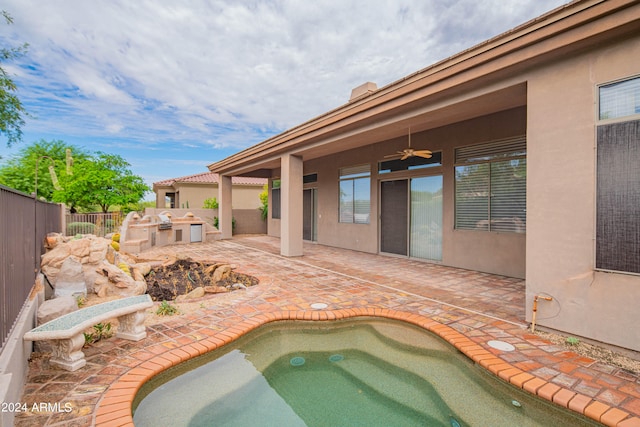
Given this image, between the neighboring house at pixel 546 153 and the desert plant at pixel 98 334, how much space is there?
17.0ft

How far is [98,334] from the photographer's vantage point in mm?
3387

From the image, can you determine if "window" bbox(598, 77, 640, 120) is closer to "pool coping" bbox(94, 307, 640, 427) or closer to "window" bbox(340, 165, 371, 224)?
"pool coping" bbox(94, 307, 640, 427)

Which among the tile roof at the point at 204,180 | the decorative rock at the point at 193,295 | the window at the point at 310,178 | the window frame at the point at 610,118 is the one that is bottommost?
the decorative rock at the point at 193,295

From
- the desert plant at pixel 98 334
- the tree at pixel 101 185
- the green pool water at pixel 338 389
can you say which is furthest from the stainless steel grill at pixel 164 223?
the green pool water at pixel 338 389

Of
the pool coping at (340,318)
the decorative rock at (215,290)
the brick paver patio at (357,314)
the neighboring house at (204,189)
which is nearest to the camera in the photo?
the pool coping at (340,318)

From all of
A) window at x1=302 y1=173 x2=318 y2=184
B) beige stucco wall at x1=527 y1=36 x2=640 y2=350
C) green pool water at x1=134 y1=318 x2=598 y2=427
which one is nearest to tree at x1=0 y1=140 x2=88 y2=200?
window at x1=302 y1=173 x2=318 y2=184

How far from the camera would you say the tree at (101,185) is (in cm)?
1770

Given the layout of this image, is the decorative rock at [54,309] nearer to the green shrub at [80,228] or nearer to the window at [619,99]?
the window at [619,99]

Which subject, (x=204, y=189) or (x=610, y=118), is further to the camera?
(x=204, y=189)

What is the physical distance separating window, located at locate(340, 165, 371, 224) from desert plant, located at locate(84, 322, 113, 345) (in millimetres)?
7612

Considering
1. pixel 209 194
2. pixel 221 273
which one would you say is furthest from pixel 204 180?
pixel 221 273

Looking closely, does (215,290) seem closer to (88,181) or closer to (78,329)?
(78,329)

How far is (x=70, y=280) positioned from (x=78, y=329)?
2.34m

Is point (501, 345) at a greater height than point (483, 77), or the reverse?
point (483, 77)
